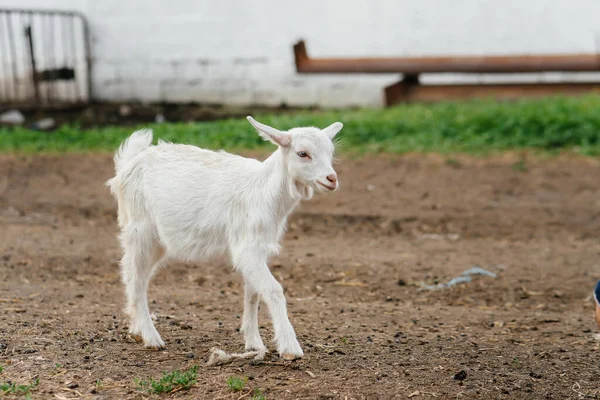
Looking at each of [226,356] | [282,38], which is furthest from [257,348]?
[282,38]

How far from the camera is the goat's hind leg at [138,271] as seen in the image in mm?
5203

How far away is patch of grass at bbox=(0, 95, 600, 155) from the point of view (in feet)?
34.1

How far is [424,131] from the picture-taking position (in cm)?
1102

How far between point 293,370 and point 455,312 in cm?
206

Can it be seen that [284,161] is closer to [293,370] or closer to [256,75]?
[293,370]

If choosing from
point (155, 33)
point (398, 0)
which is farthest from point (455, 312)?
point (155, 33)

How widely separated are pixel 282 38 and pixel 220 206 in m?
9.15

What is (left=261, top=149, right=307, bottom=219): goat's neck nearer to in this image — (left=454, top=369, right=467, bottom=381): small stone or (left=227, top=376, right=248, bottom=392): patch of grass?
(left=227, top=376, right=248, bottom=392): patch of grass

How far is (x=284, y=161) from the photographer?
4871mm

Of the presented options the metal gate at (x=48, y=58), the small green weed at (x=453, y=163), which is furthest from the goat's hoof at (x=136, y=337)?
the metal gate at (x=48, y=58)

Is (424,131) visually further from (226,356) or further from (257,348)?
(226,356)

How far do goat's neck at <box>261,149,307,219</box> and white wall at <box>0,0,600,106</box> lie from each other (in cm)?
840

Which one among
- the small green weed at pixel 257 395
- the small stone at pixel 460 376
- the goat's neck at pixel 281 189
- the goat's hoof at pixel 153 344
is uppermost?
the goat's neck at pixel 281 189

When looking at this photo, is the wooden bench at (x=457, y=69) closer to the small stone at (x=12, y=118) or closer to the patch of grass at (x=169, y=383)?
the small stone at (x=12, y=118)
